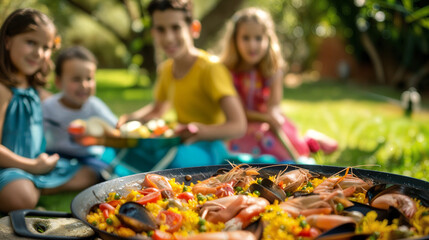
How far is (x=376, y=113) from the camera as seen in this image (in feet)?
30.7

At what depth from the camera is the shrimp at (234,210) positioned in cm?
165

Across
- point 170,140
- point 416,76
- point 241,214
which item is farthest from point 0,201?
point 416,76

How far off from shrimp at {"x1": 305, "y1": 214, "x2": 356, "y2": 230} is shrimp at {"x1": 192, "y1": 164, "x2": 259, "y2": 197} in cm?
47

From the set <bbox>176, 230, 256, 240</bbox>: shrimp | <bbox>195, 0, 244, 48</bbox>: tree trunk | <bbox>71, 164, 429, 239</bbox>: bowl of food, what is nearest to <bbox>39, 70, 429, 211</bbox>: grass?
<bbox>71, 164, 429, 239</bbox>: bowl of food

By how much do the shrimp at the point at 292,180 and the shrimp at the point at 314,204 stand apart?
27 centimetres

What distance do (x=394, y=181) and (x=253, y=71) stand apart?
2.51m

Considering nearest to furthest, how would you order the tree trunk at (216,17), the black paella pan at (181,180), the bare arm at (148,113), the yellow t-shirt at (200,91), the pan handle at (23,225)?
the pan handle at (23,225), the black paella pan at (181,180), the yellow t-shirt at (200,91), the bare arm at (148,113), the tree trunk at (216,17)

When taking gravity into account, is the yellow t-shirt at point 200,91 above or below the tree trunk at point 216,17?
below

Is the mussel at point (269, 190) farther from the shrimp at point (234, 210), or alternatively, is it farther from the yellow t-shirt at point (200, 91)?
the yellow t-shirt at point (200, 91)

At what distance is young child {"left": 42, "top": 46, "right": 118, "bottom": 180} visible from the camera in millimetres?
3977

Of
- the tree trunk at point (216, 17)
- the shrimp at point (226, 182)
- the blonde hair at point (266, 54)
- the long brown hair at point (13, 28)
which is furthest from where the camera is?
the tree trunk at point (216, 17)

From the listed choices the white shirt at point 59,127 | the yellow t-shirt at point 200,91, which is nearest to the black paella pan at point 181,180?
the yellow t-shirt at point 200,91

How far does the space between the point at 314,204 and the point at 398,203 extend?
31 centimetres

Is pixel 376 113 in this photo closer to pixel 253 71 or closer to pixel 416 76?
pixel 416 76
